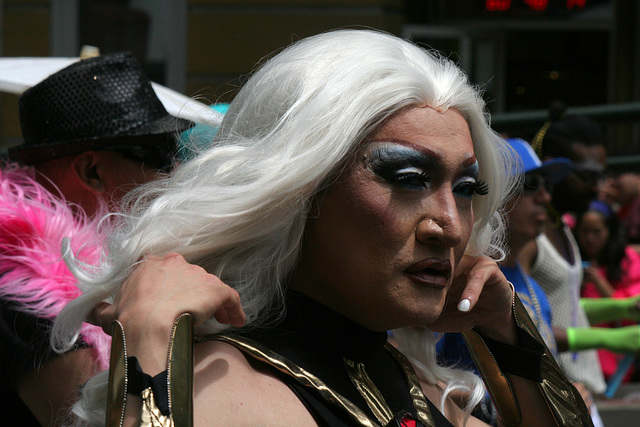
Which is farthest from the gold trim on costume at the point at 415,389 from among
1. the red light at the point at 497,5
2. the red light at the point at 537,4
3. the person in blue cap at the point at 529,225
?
the red light at the point at 537,4

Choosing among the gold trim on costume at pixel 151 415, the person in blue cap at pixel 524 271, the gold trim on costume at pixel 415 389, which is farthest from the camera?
the person in blue cap at pixel 524 271

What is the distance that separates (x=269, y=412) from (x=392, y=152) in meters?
0.55

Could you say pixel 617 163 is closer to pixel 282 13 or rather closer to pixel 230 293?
pixel 282 13

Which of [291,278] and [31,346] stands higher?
[291,278]

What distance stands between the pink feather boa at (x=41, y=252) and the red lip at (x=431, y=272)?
81cm

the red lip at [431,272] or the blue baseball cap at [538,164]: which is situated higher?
the red lip at [431,272]

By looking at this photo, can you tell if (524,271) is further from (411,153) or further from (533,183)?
(411,153)

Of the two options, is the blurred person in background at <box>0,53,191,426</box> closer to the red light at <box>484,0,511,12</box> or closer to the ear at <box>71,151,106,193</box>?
the ear at <box>71,151,106,193</box>

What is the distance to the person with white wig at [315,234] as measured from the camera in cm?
158

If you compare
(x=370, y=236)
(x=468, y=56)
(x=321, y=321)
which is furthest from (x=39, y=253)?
(x=468, y=56)

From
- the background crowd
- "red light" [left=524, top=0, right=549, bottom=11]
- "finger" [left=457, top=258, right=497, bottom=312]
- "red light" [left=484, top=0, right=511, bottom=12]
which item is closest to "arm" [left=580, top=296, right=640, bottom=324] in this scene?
the background crowd

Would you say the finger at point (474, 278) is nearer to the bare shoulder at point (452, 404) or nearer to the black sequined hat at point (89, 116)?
the bare shoulder at point (452, 404)

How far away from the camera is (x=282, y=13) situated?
22.4 ft

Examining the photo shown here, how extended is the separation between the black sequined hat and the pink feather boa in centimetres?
16
